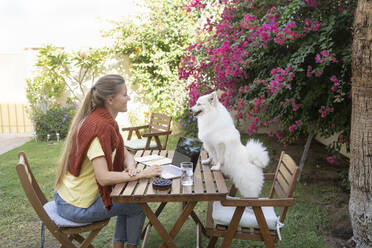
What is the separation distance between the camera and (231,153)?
8.23 ft

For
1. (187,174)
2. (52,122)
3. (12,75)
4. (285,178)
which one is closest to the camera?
(187,174)

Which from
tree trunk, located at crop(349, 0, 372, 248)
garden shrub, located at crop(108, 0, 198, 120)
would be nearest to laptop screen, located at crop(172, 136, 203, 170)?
tree trunk, located at crop(349, 0, 372, 248)

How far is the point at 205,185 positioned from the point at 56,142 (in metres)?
6.29

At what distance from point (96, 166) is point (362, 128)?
2.11 metres

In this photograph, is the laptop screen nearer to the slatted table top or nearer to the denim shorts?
the slatted table top

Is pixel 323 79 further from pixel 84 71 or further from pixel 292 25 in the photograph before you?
pixel 84 71

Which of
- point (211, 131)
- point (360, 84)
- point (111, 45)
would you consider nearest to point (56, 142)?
point (111, 45)

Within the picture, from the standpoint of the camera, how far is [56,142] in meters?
7.31

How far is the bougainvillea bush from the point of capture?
9.57ft

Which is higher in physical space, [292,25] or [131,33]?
[131,33]

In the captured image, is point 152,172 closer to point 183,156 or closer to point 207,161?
point 183,156

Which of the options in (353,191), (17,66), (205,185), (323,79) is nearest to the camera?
(205,185)

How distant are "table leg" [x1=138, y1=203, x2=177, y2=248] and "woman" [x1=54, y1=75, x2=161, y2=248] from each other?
198 mm

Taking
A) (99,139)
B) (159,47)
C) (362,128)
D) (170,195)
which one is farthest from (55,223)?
(159,47)
